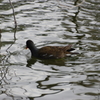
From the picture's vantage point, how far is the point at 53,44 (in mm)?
12016

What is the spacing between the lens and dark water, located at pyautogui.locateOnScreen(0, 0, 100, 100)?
8.16 metres

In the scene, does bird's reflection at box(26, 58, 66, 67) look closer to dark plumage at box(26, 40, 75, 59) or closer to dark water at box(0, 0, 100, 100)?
dark water at box(0, 0, 100, 100)

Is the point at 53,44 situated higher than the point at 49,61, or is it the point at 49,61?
the point at 53,44

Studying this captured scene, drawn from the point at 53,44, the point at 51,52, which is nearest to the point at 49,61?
the point at 51,52

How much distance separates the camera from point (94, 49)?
11297 mm

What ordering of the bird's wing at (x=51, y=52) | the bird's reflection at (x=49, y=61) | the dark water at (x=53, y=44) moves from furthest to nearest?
1. the bird's wing at (x=51, y=52)
2. the bird's reflection at (x=49, y=61)
3. the dark water at (x=53, y=44)

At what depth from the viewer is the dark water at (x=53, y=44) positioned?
816 centimetres

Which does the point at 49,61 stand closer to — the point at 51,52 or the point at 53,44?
the point at 51,52

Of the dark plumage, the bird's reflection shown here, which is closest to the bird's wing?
the dark plumage

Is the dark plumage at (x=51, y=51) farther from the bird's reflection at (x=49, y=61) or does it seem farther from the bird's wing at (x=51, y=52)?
the bird's reflection at (x=49, y=61)

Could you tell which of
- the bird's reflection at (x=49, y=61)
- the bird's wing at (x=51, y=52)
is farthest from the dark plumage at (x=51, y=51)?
the bird's reflection at (x=49, y=61)

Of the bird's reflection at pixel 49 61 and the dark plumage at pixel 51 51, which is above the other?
the dark plumage at pixel 51 51

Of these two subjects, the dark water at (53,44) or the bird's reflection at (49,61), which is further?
the bird's reflection at (49,61)

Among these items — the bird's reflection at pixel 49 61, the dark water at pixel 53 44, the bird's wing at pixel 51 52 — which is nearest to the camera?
the dark water at pixel 53 44
